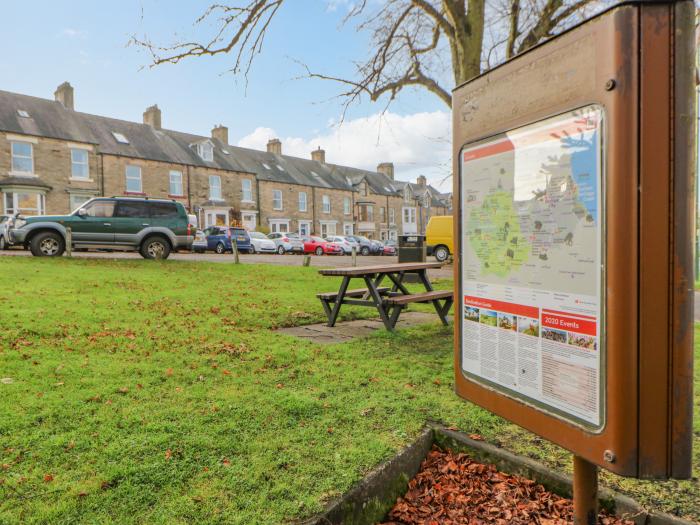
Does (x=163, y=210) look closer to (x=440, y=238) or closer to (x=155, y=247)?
(x=155, y=247)

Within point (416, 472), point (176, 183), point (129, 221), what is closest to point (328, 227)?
point (176, 183)

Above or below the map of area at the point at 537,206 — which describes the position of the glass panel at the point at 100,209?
above

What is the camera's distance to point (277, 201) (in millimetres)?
41594

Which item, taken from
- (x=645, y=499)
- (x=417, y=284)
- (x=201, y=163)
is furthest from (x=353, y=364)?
(x=201, y=163)

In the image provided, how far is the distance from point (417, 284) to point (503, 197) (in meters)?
10.0

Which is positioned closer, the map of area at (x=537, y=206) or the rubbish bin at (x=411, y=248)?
the map of area at (x=537, y=206)

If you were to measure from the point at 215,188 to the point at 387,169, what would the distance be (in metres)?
28.0

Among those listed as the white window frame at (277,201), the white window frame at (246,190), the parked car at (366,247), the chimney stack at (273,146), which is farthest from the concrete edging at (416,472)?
the chimney stack at (273,146)

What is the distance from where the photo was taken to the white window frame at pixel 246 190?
126ft

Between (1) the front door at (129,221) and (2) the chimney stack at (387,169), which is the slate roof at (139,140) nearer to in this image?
(2) the chimney stack at (387,169)

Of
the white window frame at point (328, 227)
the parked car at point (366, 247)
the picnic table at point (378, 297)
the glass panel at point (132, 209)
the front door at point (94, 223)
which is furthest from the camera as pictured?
the white window frame at point (328, 227)

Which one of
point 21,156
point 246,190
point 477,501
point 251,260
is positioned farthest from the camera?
point 246,190

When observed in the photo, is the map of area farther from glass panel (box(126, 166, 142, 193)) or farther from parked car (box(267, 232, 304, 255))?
glass panel (box(126, 166, 142, 193))

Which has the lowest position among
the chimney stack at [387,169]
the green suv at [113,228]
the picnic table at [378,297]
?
the picnic table at [378,297]
